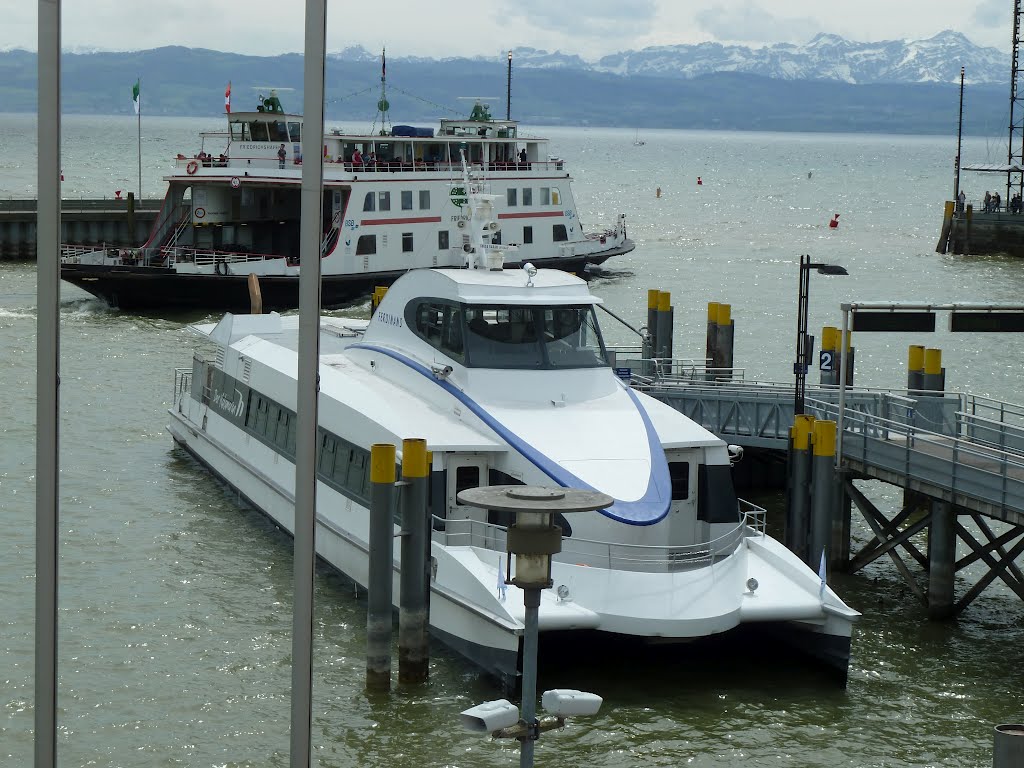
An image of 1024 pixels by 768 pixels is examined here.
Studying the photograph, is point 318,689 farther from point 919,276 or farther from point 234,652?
point 919,276

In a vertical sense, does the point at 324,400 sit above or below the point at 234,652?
above

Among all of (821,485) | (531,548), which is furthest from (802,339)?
(531,548)

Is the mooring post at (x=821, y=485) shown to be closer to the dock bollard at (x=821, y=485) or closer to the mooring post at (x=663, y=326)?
the dock bollard at (x=821, y=485)

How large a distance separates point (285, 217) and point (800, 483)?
33196 mm

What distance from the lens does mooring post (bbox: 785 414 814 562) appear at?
20594mm

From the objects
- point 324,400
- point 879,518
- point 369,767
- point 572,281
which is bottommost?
point 369,767

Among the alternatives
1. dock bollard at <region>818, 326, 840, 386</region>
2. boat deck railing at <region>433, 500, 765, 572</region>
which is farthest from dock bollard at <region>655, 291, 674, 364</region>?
boat deck railing at <region>433, 500, 765, 572</region>

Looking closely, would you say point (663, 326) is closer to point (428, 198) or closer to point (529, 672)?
point (428, 198)

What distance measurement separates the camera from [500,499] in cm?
1102

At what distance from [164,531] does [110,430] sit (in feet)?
26.3

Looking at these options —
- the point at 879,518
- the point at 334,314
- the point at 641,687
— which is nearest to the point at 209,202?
the point at 334,314

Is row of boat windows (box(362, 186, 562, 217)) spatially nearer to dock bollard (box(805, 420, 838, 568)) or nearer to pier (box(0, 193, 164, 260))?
pier (box(0, 193, 164, 260))

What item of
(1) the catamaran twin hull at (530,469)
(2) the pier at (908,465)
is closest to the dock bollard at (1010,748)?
(1) the catamaran twin hull at (530,469)

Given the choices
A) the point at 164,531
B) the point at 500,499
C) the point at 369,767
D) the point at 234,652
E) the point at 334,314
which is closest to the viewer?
the point at 500,499
